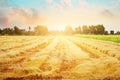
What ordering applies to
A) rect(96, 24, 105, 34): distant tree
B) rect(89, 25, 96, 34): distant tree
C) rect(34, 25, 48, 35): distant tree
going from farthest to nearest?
1. rect(34, 25, 48, 35): distant tree
2. rect(89, 25, 96, 34): distant tree
3. rect(96, 24, 105, 34): distant tree

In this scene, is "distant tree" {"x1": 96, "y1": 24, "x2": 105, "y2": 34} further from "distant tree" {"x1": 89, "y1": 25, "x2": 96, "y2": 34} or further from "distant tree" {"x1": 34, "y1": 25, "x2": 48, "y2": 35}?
"distant tree" {"x1": 34, "y1": 25, "x2": 48, "y2": 35}

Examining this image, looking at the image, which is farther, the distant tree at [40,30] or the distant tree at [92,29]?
the distant tree at [40,30]

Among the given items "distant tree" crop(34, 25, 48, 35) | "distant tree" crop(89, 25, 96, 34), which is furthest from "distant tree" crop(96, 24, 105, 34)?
"distant tree" crop(34, 25, 48, 35)

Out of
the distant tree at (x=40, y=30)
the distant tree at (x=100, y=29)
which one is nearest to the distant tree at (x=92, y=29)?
the distant tree at (x=100, y=29)

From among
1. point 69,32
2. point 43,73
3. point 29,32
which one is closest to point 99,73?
point 43,73

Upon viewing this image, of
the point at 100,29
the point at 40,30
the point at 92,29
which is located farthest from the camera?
the point at 40,30

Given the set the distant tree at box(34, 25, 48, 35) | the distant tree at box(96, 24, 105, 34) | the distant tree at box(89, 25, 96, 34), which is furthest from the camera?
the distant tree at box(34, 25, 48, 35)

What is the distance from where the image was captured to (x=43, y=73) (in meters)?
11.5

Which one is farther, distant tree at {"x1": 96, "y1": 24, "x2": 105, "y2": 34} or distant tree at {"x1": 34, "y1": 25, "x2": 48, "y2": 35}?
distant tree at {"x1": 34, "y1": 25, "x2": 48, "y2": 35}

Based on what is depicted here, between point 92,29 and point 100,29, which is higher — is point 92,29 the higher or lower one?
the higher one

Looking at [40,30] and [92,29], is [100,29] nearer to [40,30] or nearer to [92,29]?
[92,29]

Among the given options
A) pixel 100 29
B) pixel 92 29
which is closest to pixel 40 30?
pixel 92 29

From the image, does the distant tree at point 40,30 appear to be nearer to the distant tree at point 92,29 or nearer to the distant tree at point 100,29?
the distant tree at point 92,29

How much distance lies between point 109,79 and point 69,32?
14543 cm
